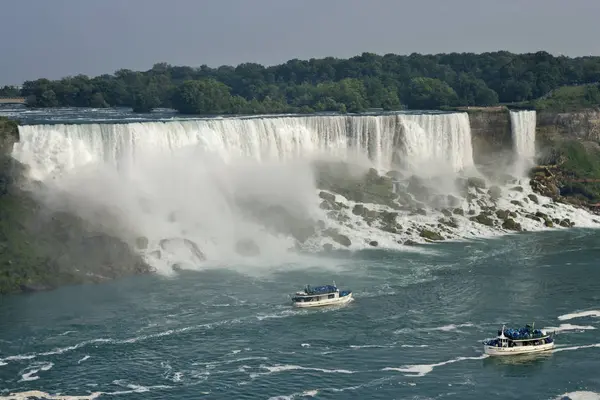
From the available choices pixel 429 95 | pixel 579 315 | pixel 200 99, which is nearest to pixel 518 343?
pixel 579 315

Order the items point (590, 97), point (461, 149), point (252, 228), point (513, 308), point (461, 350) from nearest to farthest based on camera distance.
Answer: point (461, 350)
point (513, 308)
point (252, 228)
point (461, 149)
point (590, 97)

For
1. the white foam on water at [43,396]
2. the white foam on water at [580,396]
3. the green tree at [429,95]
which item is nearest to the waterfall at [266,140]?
the white foam on water at [43,396]

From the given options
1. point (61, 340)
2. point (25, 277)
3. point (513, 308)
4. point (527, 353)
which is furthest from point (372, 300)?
point (25, 277)

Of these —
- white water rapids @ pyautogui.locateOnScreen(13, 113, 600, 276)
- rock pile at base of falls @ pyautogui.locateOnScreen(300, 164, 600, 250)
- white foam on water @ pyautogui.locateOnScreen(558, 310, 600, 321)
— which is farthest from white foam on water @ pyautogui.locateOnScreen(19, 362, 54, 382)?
rock pile at base of falls @ pyautogui.locateOnScreen(300, 164, 600, 250)

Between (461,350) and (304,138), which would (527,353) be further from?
(304,138)

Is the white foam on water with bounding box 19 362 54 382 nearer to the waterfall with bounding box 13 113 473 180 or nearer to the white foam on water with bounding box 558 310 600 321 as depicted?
the waterfall with bounding box 13 113 473 180

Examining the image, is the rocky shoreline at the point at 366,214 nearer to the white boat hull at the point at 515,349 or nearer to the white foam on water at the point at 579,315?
the white foam on water at the point at 579,315
